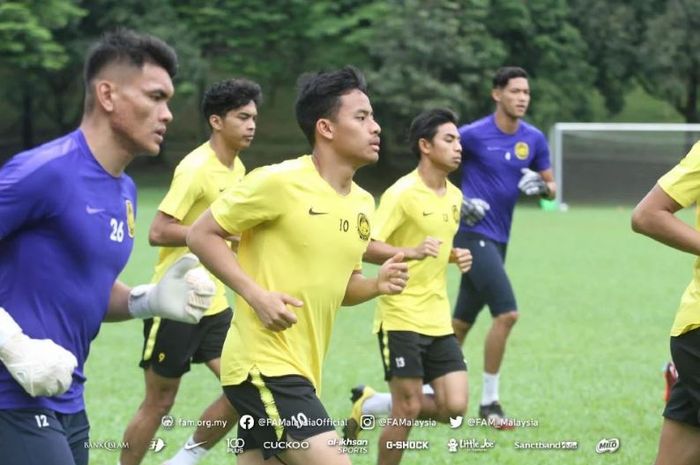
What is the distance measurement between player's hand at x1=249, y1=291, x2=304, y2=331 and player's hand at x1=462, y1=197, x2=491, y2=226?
4.41 meters

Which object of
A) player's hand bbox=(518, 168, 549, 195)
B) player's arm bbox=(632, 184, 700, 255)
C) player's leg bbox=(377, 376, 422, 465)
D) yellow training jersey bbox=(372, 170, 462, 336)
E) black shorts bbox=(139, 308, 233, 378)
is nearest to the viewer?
player's arm bbox=(632, 184, 700, 255)

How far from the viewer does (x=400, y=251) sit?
22.1ft

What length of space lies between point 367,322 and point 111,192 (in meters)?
10.0

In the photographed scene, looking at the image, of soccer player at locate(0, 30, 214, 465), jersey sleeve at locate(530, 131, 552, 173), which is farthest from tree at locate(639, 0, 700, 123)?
soccer player at locate(0, 30, 214, 465)

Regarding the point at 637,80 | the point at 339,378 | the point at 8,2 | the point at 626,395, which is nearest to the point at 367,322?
the point at 339,378

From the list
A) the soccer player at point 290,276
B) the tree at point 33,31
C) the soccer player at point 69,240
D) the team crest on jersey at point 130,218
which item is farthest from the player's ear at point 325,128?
the tree at point 33,31

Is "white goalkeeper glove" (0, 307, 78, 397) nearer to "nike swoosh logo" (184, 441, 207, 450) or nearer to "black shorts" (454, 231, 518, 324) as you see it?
"nike swoosh logo" (184, 441, 207, 450)

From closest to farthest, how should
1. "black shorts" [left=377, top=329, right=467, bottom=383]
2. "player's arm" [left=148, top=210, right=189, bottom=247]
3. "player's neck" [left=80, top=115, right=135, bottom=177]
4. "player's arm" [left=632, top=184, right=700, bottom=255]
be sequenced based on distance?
"player's neck" [left=80, top=115, right=135, bottom=177] < "player's arm" [left=632, top=184, right=700, bottom=255] < "player's arm" [left=148, top=210, right=189, bottom=247] < "black shorts" [left=377, top=329, right=467, bottom=383]

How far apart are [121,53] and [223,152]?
3047 millimetres

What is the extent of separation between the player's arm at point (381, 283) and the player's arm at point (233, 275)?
0.44 m

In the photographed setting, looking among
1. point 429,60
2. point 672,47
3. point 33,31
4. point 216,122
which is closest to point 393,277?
point 216,122

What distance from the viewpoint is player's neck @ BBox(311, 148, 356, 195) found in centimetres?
528

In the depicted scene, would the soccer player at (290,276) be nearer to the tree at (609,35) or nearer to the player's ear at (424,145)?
the player's ear at (424,145)

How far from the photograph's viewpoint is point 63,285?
4.18 m
